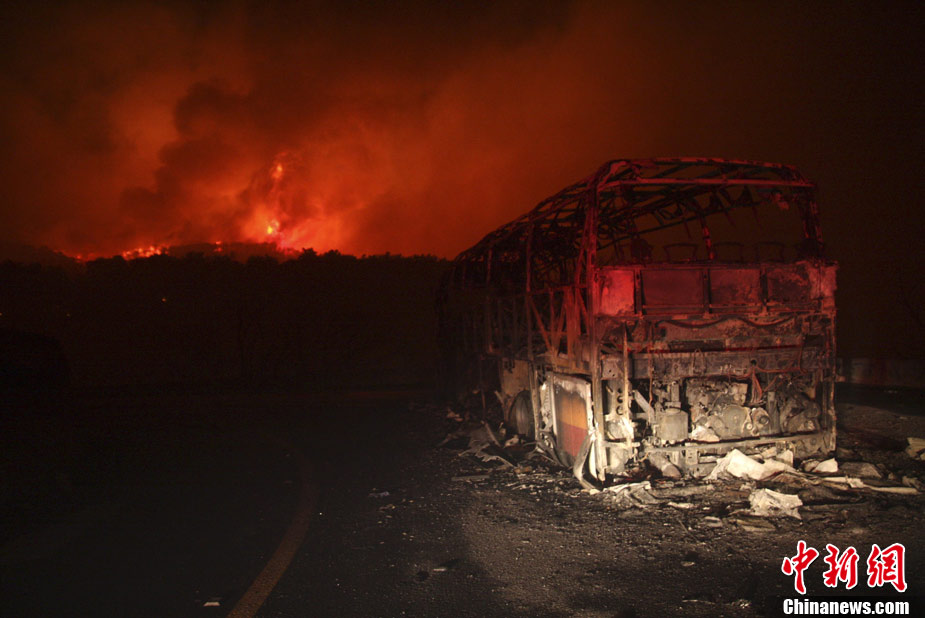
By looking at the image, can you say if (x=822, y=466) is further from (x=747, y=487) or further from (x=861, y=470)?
(x=747, y=487)

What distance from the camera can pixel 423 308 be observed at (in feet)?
117

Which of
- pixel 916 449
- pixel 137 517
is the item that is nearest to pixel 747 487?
pixel 916 449

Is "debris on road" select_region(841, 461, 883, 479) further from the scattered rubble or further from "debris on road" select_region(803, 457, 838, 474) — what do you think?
"debris on road" select_region(803, 457, 838, 474)

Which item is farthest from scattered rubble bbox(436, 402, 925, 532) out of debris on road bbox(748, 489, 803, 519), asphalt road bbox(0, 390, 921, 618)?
asphalt road bbox(0, 390, 921, 618)

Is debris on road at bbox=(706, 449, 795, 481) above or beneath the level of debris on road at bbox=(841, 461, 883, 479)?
above

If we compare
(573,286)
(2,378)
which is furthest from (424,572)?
(2,378)
